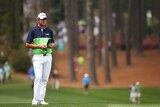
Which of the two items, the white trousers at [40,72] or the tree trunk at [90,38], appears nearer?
the white trousers at [40,72]

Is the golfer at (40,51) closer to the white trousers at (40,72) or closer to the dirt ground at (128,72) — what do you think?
the white trousers at (40,72)

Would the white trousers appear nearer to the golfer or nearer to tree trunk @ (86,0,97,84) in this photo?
the golfer

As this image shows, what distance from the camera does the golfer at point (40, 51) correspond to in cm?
1463

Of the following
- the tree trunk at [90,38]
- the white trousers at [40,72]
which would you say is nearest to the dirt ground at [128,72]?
the tree trunk at [90,38]

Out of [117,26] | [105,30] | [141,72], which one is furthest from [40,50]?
[117,26]

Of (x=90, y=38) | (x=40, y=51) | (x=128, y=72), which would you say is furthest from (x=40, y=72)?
(x=128, y=72)

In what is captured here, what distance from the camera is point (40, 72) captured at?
48.1 ft

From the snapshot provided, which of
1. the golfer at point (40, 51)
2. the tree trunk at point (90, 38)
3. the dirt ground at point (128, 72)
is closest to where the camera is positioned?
the golfer at point (40, 51)

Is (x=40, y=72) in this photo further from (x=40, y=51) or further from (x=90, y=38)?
(x=90, y=38)

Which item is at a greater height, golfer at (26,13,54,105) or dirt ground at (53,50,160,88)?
golfer at (26,13,54,105)

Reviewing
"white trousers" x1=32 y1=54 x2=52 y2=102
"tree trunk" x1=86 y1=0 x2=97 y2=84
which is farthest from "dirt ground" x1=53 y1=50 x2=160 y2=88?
"white trousers" x1=32 y1=54 x2=52 y2=102

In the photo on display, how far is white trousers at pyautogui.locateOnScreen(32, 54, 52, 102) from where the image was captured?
48.0 ft

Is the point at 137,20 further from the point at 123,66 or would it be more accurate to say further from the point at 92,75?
the point at 92,75

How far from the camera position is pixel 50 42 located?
Result: 14805mm
